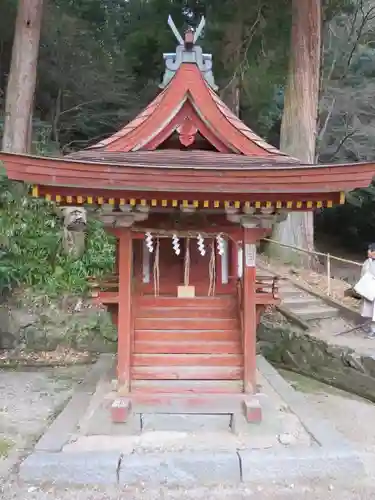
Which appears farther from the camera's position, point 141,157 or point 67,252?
point 67,252

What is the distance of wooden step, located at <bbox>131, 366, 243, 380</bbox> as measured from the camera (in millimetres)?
5648

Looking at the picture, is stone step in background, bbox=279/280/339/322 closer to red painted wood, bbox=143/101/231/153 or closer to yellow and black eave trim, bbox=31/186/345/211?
yellow and black eave trim, bbox=31/186/345/211

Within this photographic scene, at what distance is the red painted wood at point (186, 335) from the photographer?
5836mm

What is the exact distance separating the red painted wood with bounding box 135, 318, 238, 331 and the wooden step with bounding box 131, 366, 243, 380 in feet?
1.62

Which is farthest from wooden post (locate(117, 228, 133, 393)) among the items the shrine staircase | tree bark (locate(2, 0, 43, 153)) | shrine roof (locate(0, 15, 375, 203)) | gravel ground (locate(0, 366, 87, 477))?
tree bark (locate(2, 0, 43, 153))

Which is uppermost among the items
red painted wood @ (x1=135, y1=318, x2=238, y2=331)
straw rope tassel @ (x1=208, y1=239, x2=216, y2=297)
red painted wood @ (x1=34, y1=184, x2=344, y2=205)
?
red painted wood @ (x1=34, y1=184, x2=344, y2=205)

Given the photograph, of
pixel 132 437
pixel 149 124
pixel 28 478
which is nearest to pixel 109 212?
pixel 149 124

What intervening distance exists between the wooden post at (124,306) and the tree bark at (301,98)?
709cm

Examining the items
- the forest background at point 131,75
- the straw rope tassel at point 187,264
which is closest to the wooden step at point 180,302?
the straw rope tassel at point 187,264

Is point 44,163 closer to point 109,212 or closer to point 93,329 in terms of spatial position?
point 109,212

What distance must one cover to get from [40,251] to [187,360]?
5.82 m

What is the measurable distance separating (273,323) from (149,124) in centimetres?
527

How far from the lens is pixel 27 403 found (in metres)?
6.85

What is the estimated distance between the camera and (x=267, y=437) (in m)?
5.00
